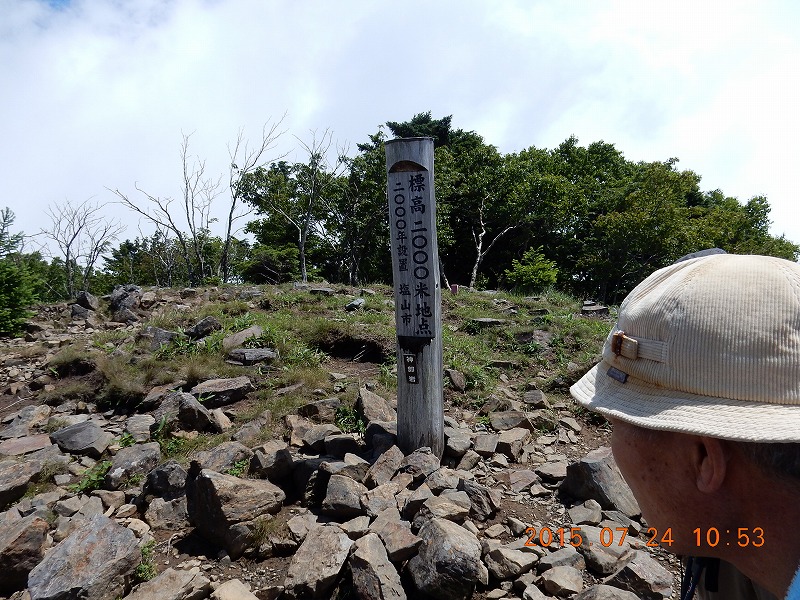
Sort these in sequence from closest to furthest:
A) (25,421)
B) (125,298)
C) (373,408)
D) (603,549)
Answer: (603,549), (373,408), (25,421), (125,298)

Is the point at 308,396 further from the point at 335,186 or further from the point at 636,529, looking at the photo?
the point at 335,186

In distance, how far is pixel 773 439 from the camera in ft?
2.61

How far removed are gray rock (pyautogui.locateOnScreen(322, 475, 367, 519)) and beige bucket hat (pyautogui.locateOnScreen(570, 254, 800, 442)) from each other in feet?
8.09

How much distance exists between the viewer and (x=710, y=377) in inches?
35.0

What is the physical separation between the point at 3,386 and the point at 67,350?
831 mm

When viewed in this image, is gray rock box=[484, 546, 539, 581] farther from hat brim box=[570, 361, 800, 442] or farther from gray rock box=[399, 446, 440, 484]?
hat brim box=[570, 361, 800, 442]

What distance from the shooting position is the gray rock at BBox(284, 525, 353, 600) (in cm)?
255

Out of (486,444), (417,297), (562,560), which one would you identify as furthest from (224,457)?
(562,560)

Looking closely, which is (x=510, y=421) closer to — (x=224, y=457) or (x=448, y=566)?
(x=448, y=566)

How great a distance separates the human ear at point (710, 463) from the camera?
35.0 inches

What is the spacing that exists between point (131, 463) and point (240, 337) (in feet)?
9.46

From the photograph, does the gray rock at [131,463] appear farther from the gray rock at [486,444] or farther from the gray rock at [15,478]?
the gray rock at [486,444]

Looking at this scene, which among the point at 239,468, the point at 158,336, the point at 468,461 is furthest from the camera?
the point at 158,336

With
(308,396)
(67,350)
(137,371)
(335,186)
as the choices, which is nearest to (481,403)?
(308,396)
